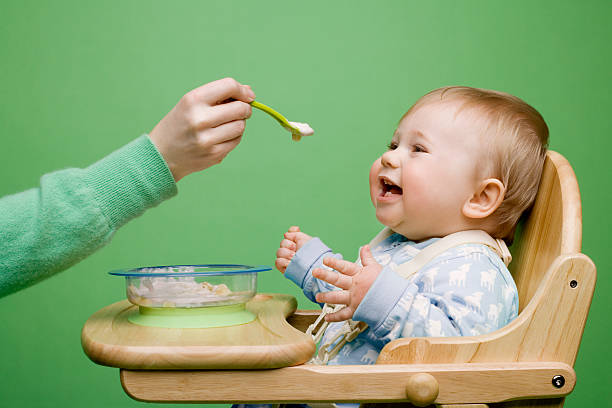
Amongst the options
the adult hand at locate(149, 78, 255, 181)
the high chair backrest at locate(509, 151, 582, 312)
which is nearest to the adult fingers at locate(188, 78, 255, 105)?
the adult hand at locate(149, 78, 255, 181)

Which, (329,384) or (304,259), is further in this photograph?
(304,259)

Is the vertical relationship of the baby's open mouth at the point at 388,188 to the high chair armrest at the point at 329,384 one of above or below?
above

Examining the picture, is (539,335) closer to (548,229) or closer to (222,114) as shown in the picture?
(548,229)

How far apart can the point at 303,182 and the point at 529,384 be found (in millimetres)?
1017

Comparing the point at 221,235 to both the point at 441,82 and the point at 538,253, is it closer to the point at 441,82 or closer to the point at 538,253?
the point at 441,82

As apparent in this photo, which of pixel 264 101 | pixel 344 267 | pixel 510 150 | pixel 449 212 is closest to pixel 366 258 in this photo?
pixel 344 267

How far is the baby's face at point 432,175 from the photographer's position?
0.87 m

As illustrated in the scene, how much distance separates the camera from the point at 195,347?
0.62m

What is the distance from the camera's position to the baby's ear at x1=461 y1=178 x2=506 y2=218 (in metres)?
0.86

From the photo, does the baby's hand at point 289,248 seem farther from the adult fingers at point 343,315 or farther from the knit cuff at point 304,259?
the adult fingers at point 343,315

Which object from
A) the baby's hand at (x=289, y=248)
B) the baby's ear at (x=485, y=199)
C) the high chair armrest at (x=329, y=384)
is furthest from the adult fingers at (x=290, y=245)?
the high chair armrest at (x=329, y=384)

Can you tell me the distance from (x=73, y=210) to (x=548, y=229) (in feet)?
1.99

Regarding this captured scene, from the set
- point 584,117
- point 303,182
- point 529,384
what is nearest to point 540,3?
point 584,117

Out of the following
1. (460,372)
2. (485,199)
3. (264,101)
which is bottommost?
(460,372)
